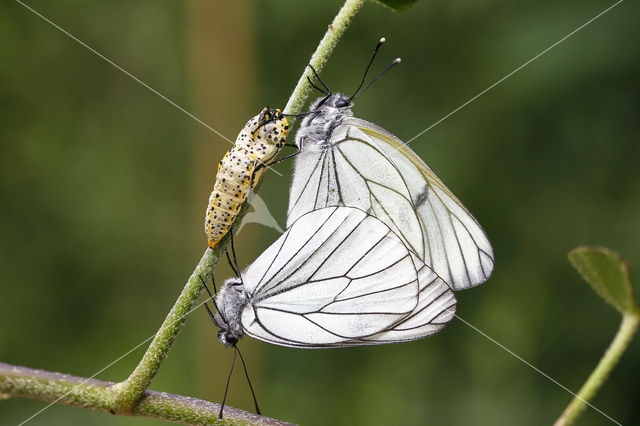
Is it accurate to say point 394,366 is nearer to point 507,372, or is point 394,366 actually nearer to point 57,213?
point 507,372

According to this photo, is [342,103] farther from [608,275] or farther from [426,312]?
[608,275]

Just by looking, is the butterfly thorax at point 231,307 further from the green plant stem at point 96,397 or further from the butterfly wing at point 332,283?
the green plant stem at point 96,397

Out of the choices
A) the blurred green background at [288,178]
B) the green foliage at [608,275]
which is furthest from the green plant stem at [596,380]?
the blurred green background at [288,178]

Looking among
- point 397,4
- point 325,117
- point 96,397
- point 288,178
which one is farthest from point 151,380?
point 288,178

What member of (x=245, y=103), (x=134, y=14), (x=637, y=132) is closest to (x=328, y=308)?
(x=637, y=132)

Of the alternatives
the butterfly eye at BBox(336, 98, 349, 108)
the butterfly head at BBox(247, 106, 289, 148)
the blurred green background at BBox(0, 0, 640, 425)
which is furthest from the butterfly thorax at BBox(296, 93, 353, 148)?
the blurred green background at BBox(0, 0, 640, 425)

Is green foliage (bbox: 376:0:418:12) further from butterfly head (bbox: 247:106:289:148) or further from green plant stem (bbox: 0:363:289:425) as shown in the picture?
green plant stem (bbox: 0:363:289:425)

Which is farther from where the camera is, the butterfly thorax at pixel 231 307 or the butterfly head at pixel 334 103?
the butterfly head at pixel 334 103
